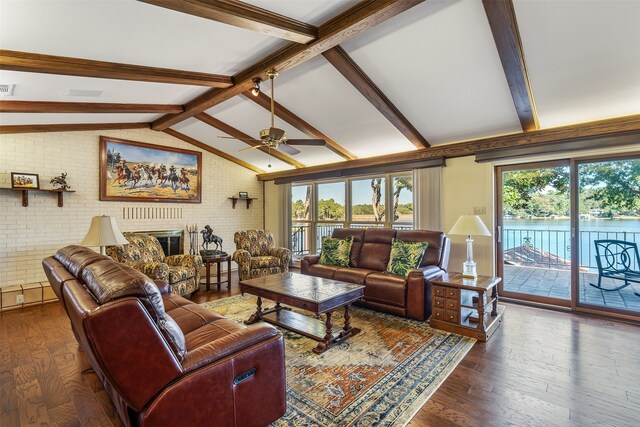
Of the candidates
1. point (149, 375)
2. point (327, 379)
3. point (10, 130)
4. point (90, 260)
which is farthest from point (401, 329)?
point (10, 130)

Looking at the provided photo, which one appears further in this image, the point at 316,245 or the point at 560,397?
the point at 316,245

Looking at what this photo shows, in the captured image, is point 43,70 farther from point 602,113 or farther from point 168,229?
point 602,113

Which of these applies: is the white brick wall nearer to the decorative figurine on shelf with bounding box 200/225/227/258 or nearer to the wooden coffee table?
the decorative figurine on shelf with bounding box 200/225/227/258

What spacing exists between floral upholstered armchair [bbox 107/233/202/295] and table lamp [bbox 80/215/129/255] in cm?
77

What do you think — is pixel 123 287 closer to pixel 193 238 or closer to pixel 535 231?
pixel 535 231

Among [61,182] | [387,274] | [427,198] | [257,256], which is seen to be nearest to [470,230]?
[387,274]

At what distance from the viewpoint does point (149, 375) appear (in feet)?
4.45

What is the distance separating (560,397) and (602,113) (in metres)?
3.28

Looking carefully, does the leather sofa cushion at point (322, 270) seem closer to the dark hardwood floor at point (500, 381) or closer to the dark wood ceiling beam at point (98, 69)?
the dark hardwood floor at point (500, 381)

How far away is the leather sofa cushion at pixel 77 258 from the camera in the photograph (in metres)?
1.85

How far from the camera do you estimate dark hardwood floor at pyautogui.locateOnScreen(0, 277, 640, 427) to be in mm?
1968

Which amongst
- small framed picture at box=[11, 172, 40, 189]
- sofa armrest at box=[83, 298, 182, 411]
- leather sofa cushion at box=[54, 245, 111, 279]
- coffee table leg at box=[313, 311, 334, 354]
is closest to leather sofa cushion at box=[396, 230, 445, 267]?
coffee table leg at box=[313, 311, 334, 354]

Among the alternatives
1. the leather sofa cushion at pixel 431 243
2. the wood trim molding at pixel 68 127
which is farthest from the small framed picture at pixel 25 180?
the leather sofa cushion at pixel 431 243

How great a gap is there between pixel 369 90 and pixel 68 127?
188 inches
